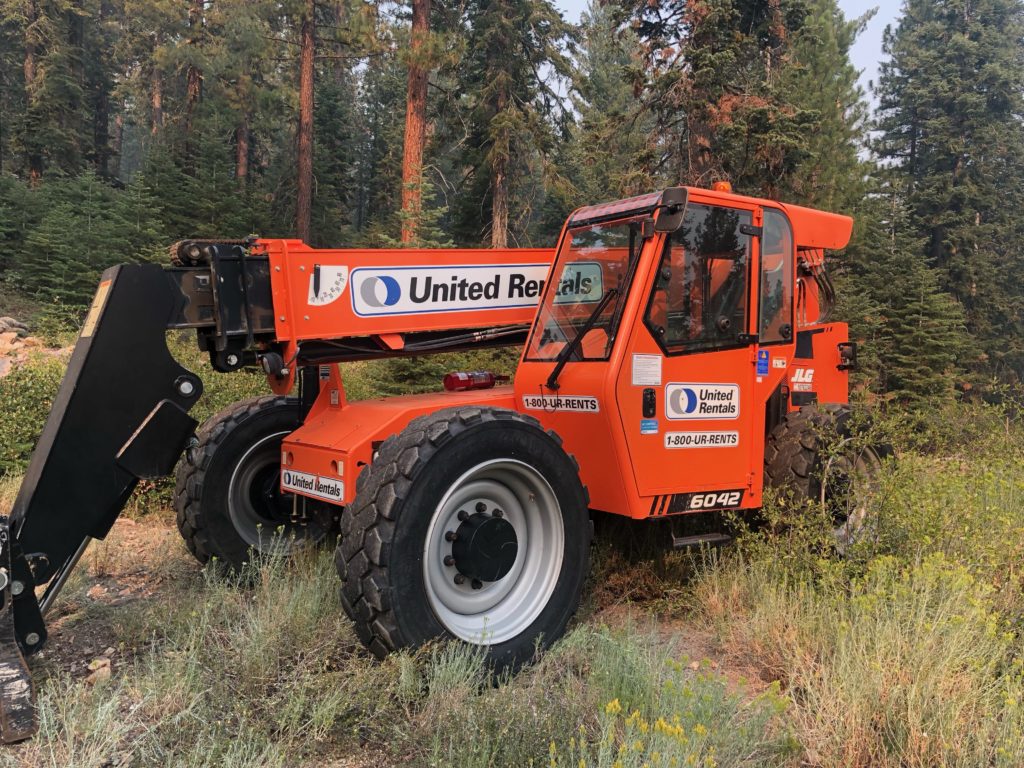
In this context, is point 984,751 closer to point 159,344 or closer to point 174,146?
point 159,344

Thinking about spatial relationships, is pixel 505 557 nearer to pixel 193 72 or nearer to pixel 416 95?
pixel 416 95

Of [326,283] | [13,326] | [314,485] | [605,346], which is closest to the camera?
[605,346]

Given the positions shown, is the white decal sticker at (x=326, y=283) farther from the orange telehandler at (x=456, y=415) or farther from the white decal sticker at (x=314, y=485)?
the white decal sticker at (x=314, y=485)

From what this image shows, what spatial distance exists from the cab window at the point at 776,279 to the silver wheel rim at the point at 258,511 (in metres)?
3.66

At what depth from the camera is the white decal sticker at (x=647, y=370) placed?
441cm

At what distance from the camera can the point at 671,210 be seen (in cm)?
448

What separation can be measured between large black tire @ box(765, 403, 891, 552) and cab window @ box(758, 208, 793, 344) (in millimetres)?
663

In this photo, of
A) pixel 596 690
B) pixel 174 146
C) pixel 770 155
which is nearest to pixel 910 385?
pixel 770 155

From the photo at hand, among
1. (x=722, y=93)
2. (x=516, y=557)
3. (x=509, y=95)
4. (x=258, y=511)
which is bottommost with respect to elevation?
(x=258, y=511)

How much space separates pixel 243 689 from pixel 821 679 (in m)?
2.78

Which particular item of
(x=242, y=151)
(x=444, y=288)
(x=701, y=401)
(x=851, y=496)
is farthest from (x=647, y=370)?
(x=242, y=151)

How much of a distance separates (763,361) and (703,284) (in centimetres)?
78

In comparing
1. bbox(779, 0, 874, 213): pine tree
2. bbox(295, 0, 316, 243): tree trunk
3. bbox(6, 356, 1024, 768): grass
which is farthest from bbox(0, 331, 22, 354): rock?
bbox(779, 0, 874, 213): pine tree

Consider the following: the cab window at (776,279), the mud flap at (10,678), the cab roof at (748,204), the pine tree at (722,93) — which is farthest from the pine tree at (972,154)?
the mud flap at (10,678)
